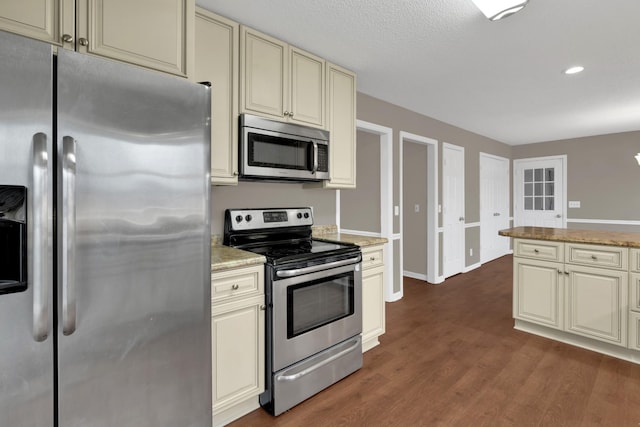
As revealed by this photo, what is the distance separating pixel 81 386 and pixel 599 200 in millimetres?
7553

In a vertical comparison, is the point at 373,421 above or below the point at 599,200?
below

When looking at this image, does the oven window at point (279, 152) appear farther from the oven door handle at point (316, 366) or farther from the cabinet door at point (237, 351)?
the oven door handle at point (316, 366)

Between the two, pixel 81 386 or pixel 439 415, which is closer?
pixel 81 386

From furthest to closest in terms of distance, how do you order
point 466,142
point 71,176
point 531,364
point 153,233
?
point 466,142 → point 531,364 → point 153,233 → point 71,176

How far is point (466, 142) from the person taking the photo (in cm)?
528

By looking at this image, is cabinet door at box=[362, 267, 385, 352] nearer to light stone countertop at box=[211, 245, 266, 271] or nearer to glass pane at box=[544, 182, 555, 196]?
light stone countertop at box=[211, 245, 266, 271]

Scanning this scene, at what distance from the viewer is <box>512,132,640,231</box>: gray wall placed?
5504mm

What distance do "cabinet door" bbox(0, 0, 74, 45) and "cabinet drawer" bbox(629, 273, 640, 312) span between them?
3.65 m

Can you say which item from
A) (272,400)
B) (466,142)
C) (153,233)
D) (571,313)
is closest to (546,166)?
(466,142)

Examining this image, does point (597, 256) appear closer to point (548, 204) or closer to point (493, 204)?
point (493, 204)

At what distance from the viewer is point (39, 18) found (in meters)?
1.24

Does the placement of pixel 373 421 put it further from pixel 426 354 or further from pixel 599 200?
pixel 599 200

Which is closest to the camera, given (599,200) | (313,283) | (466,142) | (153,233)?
(153,233)

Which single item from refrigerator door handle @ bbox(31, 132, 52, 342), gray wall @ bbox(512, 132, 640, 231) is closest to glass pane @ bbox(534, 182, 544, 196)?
gray wall @ bbox(512, 132, 640, 231)
